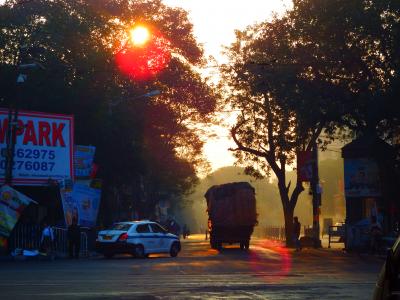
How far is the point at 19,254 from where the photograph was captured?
31391mm

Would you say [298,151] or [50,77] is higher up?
[50,77]

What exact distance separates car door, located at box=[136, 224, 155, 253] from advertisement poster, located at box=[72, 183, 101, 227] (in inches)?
235

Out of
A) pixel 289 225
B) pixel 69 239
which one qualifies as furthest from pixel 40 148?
pixel 289 225

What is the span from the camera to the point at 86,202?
124 feet

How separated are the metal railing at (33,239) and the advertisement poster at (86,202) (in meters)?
2.80

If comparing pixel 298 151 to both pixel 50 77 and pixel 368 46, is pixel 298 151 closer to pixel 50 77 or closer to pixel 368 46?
pixel 368 46

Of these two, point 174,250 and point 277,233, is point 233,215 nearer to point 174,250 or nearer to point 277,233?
point 174,250

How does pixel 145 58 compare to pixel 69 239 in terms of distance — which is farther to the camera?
pixel 145 58

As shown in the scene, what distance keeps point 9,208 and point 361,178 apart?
718 inches

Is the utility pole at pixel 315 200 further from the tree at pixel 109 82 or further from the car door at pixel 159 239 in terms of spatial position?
the car door at pixel 159 239

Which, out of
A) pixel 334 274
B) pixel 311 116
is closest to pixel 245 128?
pixel 311 116

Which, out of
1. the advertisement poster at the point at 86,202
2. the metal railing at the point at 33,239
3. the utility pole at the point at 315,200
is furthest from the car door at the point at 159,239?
the utility pole at the point at 315,200

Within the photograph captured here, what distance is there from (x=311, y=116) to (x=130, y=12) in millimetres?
24324

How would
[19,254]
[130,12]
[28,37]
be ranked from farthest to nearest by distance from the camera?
1. [130,12]
2. [28,37]
3. [19,254]
